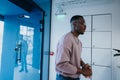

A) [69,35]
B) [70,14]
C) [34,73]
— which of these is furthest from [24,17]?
[69,35]

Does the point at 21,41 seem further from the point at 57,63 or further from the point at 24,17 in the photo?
the point at 57,63

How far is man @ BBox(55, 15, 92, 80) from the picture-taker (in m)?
1.27

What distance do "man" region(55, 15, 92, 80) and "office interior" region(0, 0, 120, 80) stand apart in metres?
1.71

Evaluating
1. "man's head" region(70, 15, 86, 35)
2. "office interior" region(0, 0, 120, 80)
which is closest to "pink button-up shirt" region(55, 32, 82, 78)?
"man's head" region(70, 15, 86, 35)

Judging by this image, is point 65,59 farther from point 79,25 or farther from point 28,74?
point 28,74

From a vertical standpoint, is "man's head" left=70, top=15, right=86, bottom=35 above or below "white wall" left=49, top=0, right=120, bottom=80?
below

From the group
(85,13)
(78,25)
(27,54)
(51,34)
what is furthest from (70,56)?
(27,54)

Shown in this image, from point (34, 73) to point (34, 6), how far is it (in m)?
1.98

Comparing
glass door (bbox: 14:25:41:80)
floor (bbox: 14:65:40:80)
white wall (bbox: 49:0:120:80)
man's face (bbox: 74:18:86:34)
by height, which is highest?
white wall (bbox: 49:0:120:80)

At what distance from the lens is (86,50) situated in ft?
11.4

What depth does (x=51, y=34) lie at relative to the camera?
3.99m

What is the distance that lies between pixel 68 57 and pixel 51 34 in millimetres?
2746

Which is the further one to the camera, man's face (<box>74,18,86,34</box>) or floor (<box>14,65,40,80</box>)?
floor (<box>14,65,40,80</box>)

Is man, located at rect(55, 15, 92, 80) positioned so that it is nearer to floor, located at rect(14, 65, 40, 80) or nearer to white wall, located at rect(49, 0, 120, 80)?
white wall, located at rect(49, 0, 120, 80)
